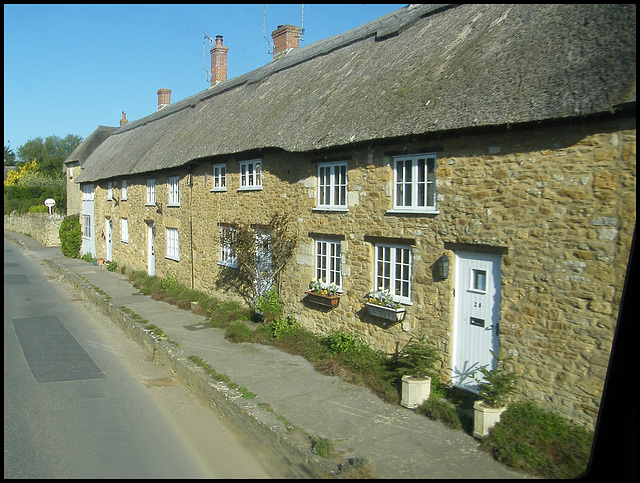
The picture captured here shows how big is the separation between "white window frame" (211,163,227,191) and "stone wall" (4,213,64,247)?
24.3 metres

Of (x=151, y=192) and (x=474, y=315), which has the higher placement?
(x=151, y=192)

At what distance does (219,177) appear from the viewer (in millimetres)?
14352

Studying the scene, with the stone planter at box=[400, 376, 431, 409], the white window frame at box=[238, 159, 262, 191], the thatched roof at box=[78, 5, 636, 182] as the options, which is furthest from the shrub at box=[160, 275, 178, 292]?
the stone planter at box=[400, 376, 431, 409]

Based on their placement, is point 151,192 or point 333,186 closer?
point 333,186

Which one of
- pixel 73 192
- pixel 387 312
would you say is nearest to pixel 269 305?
pixel 387 312

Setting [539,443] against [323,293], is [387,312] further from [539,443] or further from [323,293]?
[539,443]

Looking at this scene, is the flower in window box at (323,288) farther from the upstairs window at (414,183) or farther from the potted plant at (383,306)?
the upstairs window at (414,183)

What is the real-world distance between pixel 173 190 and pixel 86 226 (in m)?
13.5

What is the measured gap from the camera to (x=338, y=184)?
999cm

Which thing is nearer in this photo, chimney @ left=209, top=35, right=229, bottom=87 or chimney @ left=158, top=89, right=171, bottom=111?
chimney @ left=209, top=35, right=229, bottom=87

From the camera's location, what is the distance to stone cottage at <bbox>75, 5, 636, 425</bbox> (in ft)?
19.7

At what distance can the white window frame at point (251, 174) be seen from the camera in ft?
41.2

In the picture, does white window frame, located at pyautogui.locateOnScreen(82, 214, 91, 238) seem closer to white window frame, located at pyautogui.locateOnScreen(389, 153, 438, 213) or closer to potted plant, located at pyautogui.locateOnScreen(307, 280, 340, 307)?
potted plant, located at pyautogui.locateOnScreen(307, 280, 340, 307)

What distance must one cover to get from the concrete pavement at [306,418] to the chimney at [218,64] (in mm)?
14641
